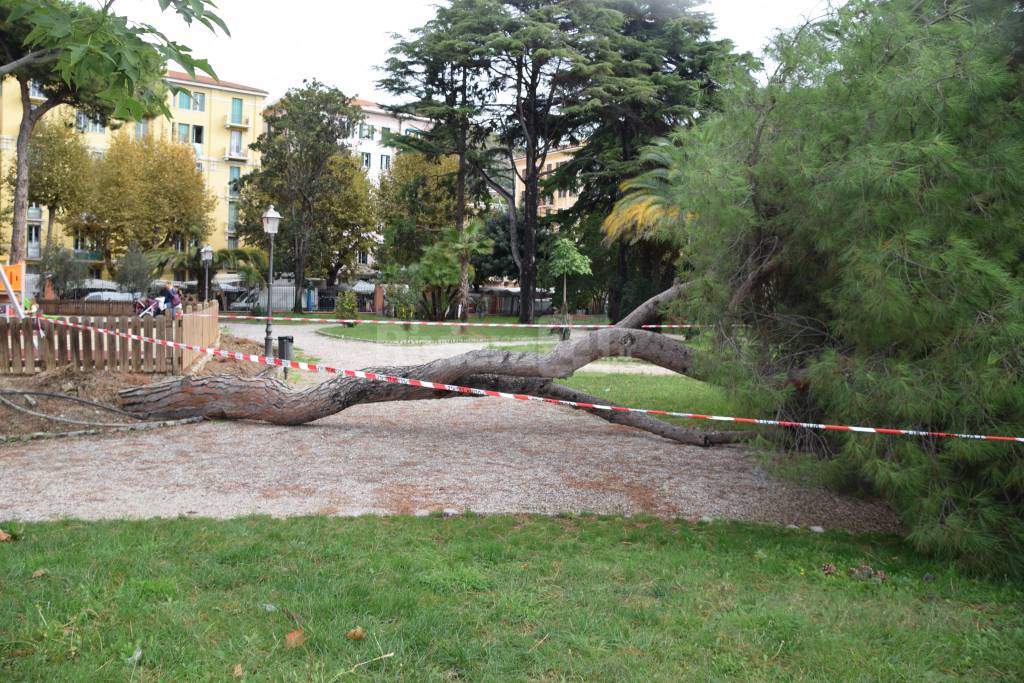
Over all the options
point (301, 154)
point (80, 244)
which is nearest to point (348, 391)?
point (301, 154)

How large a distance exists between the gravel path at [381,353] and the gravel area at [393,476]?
707 centimetres

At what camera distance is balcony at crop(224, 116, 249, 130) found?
214ft

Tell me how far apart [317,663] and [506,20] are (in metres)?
32.0

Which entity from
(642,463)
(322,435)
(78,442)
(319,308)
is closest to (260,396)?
(322,435)

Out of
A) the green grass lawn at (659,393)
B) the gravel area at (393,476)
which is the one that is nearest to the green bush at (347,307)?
the green grass lawn at (659,393)

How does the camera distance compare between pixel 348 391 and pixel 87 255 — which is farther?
pixel 87 255

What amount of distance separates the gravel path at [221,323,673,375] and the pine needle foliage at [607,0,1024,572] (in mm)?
10979

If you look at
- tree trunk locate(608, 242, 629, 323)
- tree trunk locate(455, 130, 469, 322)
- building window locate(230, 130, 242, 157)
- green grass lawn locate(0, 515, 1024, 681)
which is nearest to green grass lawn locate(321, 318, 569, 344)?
tree trunk locate(455, 130, 469, 322)

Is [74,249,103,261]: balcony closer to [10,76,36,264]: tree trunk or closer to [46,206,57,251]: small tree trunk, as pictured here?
[46,206,57,251]: small tree trunk

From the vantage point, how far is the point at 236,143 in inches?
2621

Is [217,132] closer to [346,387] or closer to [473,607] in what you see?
[346,387]

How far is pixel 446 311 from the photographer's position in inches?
1303

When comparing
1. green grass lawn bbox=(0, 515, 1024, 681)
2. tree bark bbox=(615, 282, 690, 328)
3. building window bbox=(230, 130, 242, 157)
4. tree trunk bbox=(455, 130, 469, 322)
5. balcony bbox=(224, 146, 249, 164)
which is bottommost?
green grass lawn bbox=(0, 515, 1024, 681)

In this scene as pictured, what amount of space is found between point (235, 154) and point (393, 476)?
2515 inches
